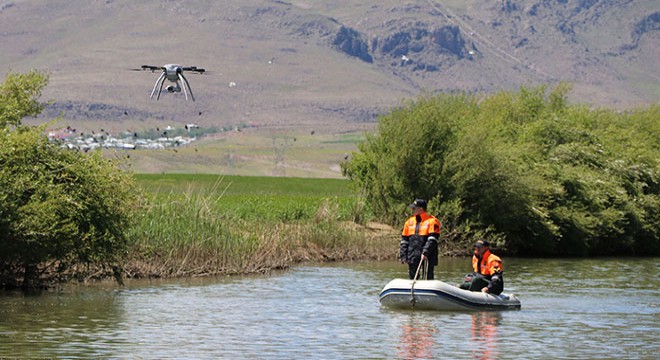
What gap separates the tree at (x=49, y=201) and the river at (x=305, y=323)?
3.12 feet

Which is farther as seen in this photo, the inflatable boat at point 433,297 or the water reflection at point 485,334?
the inflatable boat at point 433,297

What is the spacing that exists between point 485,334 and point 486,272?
13.4ft

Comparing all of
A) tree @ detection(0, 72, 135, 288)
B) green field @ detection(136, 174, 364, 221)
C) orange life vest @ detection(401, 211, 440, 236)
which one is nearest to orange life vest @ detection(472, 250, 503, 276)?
orange life vest @ detection(401, 211, 440, 236)

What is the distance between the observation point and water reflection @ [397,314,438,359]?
71.2 ft

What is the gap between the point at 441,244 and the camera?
44375 mm

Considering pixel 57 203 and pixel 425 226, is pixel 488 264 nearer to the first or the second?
pixel 425 226

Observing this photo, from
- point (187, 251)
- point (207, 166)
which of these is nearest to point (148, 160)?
point (207, 166)

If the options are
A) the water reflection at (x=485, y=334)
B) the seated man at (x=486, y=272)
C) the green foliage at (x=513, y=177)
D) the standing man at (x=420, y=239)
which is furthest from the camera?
the green foliage at (x=513, y=177)

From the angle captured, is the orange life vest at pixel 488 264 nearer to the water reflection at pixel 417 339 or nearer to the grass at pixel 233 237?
the water reflection at pixel 417 339

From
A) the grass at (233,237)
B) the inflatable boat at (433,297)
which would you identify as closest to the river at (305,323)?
the inflatable boat at (433,297)

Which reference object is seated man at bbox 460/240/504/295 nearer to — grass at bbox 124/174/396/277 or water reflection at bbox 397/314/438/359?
water reflection at bbox 397/314/438/359

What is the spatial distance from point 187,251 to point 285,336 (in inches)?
408

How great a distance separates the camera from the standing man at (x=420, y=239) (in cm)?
2725

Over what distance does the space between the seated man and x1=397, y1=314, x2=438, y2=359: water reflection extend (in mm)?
2155
